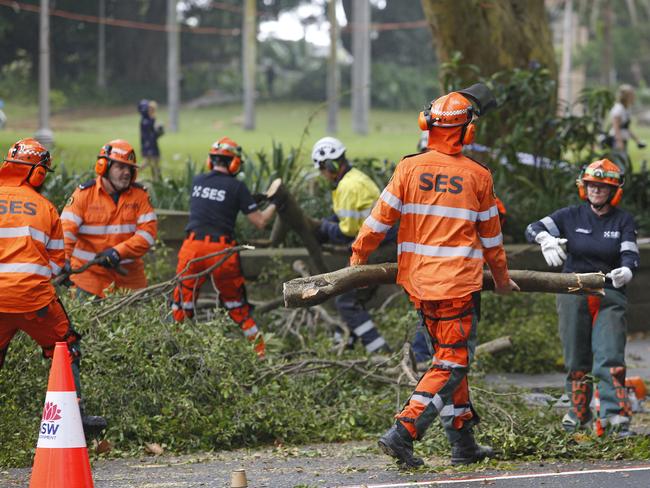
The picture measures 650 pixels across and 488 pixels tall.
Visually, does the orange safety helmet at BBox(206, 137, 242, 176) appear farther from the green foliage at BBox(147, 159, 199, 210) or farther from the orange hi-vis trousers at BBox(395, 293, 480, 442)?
the orange hi-vis trousers at BBox(395, 293, 480, 442)

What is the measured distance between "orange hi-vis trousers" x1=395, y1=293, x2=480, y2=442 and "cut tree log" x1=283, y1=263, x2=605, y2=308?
1.07 feet

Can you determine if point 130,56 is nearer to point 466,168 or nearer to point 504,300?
point 504,300

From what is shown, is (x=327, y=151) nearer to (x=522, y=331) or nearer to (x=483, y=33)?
(x=522, y=331)

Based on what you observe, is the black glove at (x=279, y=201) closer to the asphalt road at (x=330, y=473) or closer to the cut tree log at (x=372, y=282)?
the asphalt road at (x=330, y=473)

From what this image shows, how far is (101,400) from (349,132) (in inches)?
1266

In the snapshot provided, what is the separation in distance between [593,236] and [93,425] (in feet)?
11.0

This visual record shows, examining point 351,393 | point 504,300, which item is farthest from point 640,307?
point 351,393

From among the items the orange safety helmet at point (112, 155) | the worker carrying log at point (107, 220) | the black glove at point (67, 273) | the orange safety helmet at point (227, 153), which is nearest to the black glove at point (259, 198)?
the orange safety helmet at point (227, 153)

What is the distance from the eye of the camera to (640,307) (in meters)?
12.8

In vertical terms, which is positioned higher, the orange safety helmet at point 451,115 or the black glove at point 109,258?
the orange safety helmet at point 451,115

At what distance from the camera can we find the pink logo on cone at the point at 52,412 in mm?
6648

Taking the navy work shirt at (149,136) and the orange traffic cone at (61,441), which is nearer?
the orange traffic cone at (61,441)

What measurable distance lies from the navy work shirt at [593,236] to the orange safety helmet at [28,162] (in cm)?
308

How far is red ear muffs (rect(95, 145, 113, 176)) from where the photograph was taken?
9.46 meters
